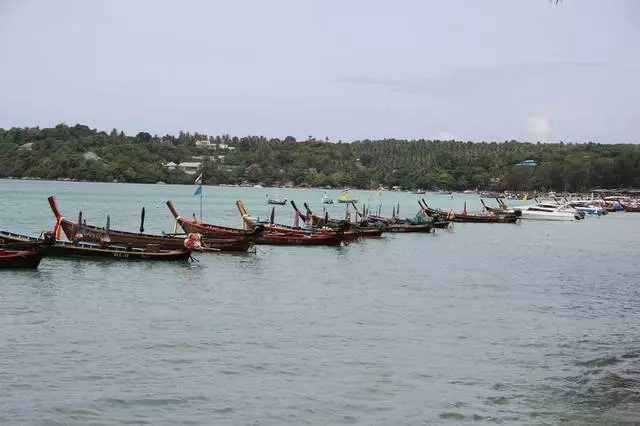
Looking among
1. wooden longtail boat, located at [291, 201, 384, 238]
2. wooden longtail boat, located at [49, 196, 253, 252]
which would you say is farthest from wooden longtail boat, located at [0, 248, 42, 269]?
wooden longtail boat, located at [291, 201, 384, 238]

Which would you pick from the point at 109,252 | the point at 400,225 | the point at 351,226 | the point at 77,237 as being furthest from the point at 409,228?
the point at 109,252

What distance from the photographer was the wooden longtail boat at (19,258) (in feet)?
113

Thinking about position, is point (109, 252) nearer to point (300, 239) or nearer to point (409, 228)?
point (300, 239)

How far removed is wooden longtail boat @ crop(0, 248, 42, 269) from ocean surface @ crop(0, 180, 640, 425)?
601 millimetres

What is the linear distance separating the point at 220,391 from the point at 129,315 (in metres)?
9.16

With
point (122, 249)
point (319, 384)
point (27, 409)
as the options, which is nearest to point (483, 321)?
point (319, 384)

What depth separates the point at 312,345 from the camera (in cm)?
2316

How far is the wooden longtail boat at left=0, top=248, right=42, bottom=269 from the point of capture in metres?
34.5

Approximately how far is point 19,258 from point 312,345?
16.4 meters

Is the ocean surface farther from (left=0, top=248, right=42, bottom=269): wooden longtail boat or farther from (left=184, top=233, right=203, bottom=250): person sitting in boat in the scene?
(left=184, top=233, right=203, bottom=250): person sitting in boat

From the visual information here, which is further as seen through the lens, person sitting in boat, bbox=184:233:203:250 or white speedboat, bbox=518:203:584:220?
white speedboat, bbox=518:203:584:220

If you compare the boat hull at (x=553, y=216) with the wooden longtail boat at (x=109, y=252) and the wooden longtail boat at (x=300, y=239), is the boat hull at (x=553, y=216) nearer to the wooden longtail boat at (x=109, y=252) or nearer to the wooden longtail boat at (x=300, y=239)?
the wooden longtail boat at (x=300, y=239)

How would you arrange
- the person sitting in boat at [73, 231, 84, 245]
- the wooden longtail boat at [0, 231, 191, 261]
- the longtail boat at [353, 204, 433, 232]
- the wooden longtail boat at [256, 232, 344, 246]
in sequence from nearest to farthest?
the wooden longtail boat at [0, 231, 191, 261], the person sitting in boat at [73, 231, 84, 245], the wooden longtail boat at [256, 232, 344, 246], the longtail boat at [353, 204, 433, 232]

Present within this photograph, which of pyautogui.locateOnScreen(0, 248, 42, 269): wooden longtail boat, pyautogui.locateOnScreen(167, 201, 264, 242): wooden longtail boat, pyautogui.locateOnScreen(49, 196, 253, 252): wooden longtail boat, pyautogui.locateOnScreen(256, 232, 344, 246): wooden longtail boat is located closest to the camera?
pyautogui.locateOnScreen(0, 248, 42, 269): wooden longtail boat
